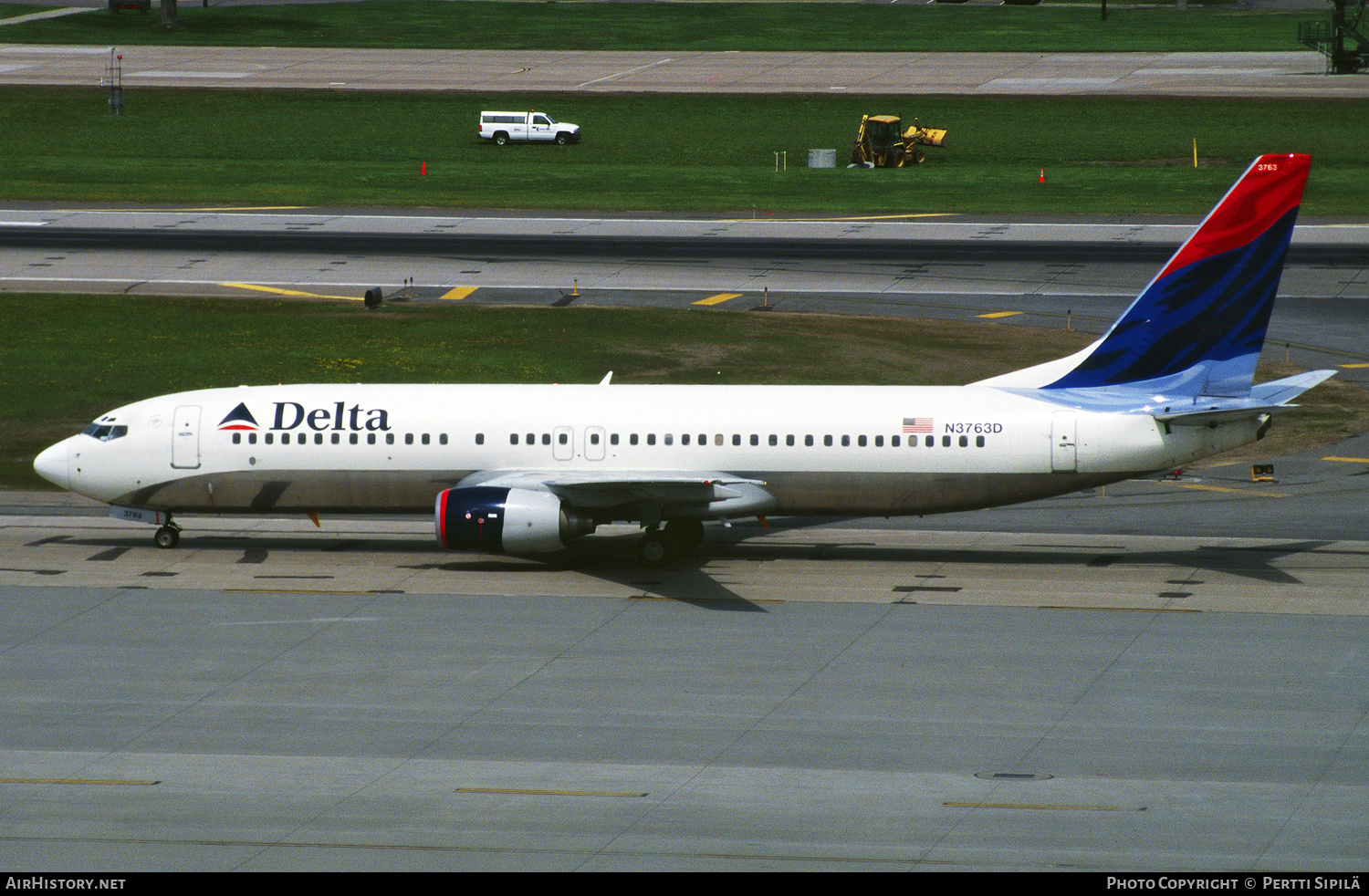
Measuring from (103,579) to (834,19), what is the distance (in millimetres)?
139701

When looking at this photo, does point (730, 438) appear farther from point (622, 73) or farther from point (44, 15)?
point (44, 15)

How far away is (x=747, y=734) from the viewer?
2752 centimetres

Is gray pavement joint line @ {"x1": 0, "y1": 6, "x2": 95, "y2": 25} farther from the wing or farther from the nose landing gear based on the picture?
the wing

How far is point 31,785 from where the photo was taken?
82.2 feet

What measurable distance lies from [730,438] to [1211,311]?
11.4 m

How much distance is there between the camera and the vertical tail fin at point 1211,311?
37.2 meters

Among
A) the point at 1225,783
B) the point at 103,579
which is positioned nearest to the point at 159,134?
the point at 103,579

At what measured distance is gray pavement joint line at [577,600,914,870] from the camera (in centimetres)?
2308

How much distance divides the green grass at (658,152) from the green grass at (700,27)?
2804cm

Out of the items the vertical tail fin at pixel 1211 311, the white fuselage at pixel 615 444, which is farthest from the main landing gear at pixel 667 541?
the vertical tail fin at pixel 1211 311

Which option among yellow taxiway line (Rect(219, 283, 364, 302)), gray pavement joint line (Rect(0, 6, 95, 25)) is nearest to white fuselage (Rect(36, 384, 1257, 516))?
yellow taxiway line (Rect(219, 283, 364, 302))

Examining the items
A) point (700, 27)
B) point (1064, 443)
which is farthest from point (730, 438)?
point (700, 27)

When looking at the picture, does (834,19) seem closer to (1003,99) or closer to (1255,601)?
(1003,99)

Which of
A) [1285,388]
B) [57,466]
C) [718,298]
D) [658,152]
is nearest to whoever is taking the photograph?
[1285,388]
